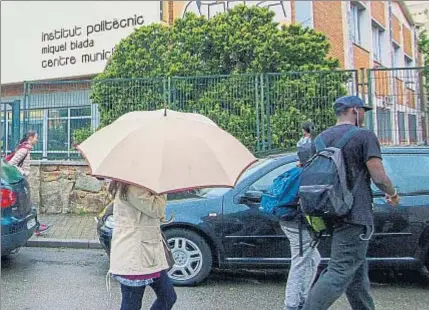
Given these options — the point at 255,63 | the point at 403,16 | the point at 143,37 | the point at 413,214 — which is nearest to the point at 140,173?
the point at 413,214

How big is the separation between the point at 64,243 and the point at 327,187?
5.57m

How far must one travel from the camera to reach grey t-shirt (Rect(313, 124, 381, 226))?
3711mm

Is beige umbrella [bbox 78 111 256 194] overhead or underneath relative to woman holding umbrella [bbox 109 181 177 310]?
overhead

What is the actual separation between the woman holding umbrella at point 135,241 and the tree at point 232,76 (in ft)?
24.1

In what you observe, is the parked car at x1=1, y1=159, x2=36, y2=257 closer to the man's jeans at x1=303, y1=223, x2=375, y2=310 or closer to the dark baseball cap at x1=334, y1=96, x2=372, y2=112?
the man's jeans at x1=303, y1=223, x2=375, y2=310

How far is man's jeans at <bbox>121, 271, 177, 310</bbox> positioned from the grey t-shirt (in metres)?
1.35

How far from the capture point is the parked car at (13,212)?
6.05 metres

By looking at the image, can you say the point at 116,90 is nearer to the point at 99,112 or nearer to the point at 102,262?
the point at 99,112

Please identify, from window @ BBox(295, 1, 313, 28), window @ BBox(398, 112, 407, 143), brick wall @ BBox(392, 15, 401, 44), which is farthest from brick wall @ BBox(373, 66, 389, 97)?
brick wall @ BBox(392, 15, 401, 44)

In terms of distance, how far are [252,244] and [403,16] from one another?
2417cm

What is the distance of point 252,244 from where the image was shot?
18.0ft

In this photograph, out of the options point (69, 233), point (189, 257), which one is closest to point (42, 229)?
point (69, 233)

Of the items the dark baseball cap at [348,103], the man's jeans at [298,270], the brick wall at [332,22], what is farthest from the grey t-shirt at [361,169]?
the brick wall at [332,22]

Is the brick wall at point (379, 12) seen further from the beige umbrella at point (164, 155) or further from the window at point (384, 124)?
the beige umbrella at point (164, 155)
